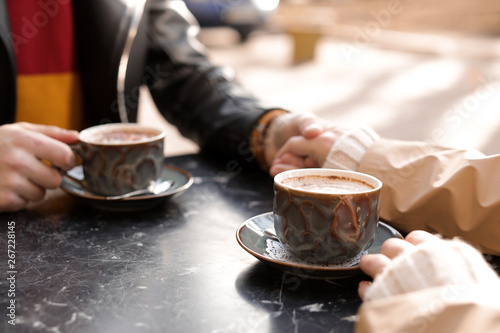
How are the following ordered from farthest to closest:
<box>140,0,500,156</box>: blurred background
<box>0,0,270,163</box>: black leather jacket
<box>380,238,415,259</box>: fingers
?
<box>140,0,500,156</box>: blurred background < <box>0,0,270,163</box>: black leather jacket < <box>380,238,415,259</box>: fingers

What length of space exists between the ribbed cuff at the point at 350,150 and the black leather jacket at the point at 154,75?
1.23 ft

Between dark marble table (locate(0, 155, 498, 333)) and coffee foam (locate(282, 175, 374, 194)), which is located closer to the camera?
dark marble table (locate(0, 155, 498, 333))

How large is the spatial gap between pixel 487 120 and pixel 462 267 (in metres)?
3.83

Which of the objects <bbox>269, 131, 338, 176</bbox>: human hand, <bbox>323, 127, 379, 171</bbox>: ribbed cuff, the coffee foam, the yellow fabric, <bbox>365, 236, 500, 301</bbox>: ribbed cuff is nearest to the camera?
<bbox>365, 236, 500, 301</bbox>: ribbed cuff

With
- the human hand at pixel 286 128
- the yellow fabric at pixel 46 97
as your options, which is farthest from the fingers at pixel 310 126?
the yellow fabric at pixel 46 97

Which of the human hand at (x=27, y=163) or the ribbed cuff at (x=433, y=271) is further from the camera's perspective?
the human hand at (x=27, y=163)

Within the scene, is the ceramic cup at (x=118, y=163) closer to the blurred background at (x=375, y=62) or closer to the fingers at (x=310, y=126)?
the fingers at (x=310, y=126)

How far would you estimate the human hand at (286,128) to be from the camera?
1244mm

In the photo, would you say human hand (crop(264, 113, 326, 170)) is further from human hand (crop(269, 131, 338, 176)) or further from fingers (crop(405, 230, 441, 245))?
fingers (crop(405, 230, 441, 245))

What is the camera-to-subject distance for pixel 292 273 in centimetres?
79

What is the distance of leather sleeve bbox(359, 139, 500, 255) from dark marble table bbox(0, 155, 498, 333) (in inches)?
8.7

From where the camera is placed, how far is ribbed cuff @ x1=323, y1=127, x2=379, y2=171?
105 cm

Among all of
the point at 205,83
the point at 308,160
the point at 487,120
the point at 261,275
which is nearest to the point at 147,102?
the point at 487,120

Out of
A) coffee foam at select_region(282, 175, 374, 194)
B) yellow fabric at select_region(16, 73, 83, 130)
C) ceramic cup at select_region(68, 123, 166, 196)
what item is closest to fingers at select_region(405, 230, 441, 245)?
coffee foam at select_region(282, 175, 374, 194)
